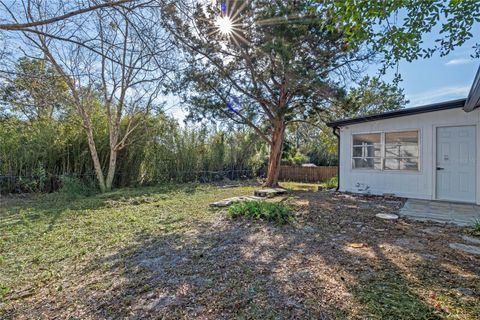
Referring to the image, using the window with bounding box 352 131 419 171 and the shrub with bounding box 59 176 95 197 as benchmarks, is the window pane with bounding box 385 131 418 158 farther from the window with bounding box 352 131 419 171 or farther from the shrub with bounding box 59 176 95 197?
the shrub with bounding box 59 176 95 197

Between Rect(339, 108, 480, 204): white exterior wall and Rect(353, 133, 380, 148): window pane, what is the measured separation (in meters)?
0.12

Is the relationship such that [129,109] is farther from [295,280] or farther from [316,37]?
[295,280]

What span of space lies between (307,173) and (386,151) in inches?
265

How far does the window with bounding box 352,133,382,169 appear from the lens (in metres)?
7.19

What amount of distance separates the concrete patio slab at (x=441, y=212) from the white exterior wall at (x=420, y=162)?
576 millimetres

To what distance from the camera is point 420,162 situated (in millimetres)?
6387

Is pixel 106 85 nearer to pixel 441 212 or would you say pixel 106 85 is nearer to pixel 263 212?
pixel 263 212

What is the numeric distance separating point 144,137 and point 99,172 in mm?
2071

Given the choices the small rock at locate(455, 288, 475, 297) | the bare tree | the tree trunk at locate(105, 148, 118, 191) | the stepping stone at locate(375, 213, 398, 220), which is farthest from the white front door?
the tree trunk at locate(105, 148, 118, 191)

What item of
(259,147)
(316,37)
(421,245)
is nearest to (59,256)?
(421,245)

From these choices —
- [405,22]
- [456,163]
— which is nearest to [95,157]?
[405,22]

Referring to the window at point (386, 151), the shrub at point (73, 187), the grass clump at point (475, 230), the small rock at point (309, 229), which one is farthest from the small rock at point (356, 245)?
the shrub at point (73, 187)

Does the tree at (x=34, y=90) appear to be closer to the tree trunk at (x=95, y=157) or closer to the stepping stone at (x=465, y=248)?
the tree trunk at (x=95, y=157)

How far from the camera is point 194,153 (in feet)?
35.7
